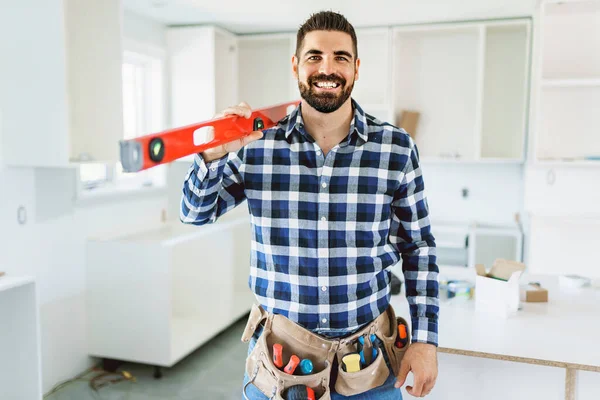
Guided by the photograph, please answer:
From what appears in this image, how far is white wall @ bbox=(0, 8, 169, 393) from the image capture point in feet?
8.70

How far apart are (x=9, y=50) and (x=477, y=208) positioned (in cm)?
344

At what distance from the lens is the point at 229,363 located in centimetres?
337

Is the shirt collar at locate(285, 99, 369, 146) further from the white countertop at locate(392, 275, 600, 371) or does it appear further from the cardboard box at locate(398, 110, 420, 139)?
the cardboard box at locate(398, 110, 420, 139)

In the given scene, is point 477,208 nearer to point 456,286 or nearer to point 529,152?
point 529,152

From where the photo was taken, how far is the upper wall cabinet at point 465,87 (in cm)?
401

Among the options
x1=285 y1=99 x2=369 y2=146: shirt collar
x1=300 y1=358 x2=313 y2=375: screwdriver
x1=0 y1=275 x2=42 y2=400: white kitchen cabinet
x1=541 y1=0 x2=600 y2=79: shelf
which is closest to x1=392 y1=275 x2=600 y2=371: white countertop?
x1=300 y1=358 x2=313 y2=375: screwdriver

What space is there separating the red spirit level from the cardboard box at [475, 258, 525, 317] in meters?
1.07

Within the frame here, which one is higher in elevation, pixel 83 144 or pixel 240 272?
pixel 83 144

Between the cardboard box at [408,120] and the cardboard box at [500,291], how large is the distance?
2418 millimetres

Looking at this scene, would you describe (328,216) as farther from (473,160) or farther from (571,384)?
(473,160)

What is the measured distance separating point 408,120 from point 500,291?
258cm

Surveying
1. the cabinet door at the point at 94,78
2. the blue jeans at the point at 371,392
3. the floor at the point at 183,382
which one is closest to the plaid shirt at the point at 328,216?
the blue jeans at the point at 371,392

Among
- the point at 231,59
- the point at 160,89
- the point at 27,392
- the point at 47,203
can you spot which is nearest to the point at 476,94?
the point at 231,59

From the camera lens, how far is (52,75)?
246 cm
